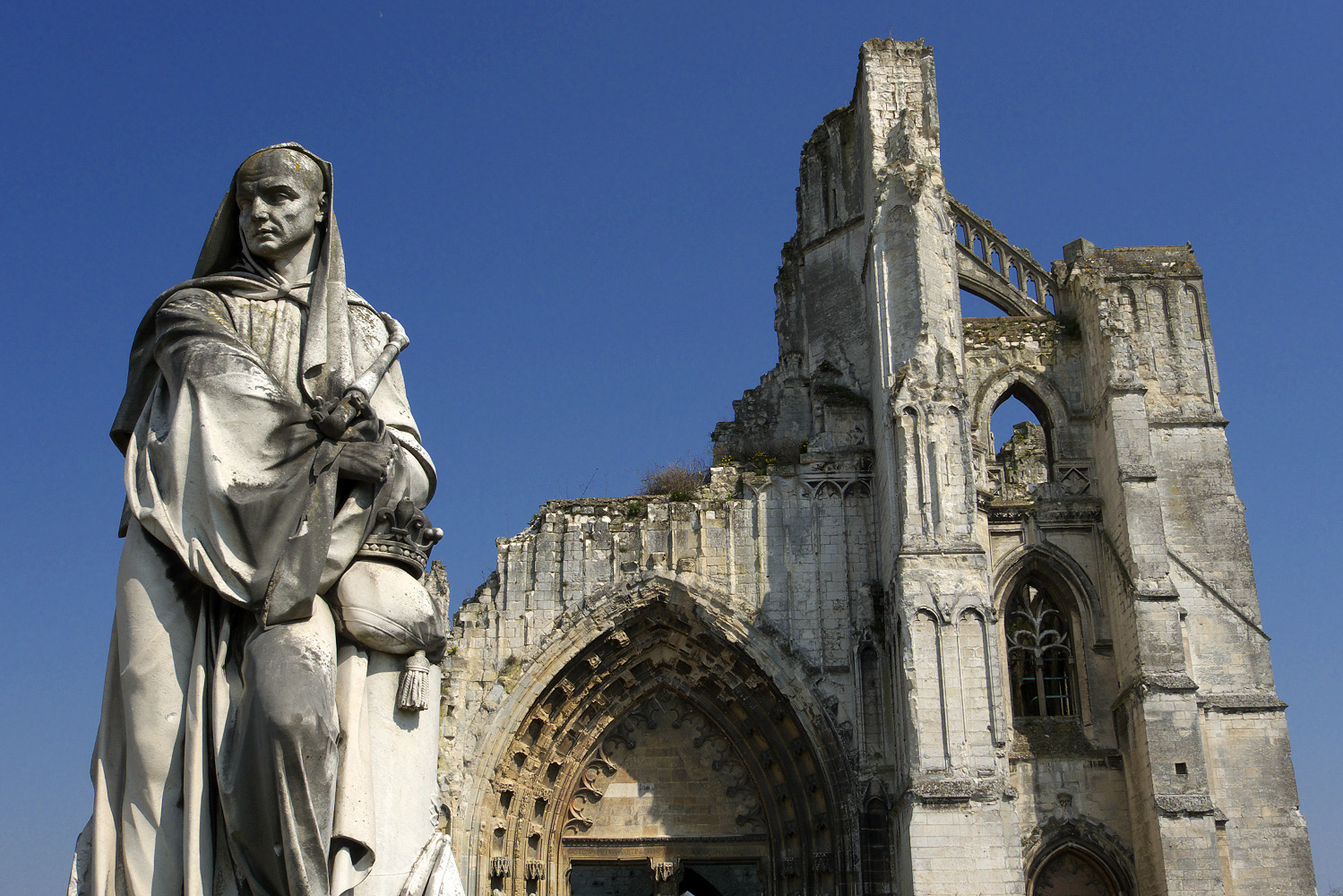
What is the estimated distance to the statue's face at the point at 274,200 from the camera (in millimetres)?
2672

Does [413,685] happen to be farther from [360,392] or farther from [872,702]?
[872,702]

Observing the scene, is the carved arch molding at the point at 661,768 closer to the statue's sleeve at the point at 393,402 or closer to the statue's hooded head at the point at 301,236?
the statue's sleeve at the point at 393,402

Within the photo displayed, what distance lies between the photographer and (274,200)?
2.68 meters

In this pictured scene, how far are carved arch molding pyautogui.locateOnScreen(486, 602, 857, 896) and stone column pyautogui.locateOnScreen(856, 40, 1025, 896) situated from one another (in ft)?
7.23

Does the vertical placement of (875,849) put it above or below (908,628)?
below

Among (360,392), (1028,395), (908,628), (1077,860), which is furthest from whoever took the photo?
(1028,395)

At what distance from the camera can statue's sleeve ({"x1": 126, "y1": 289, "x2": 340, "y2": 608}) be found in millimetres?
2295

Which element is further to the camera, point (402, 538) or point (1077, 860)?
point (1077, 860)

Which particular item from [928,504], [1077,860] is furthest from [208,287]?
[1077,860]

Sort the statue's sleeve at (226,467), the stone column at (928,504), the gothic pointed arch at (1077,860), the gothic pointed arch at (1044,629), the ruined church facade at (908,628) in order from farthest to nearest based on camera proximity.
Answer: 1. the gothic pointed arch at (1044,629)
2. the gothic pointed arch at (1077,860)
3. the ruined church facade at (908,628)
4. the stone column at (928,504)
5. the statue's sleeve at (226,467)

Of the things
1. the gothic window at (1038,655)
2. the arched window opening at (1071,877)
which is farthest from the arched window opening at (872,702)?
the arched window opening at (1071,877)

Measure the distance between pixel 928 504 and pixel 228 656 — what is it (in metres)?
11.9

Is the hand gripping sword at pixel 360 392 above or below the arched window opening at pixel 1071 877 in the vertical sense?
below

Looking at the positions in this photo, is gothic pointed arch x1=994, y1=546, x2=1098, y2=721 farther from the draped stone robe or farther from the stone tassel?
the draped stone robe
